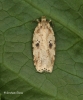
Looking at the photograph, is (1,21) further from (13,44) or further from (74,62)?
(74,62)

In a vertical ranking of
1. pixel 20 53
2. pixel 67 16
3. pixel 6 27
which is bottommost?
pixel 20 53

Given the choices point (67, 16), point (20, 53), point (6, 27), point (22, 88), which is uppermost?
point (67, 16)

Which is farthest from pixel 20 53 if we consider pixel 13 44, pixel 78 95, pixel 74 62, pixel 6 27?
pixel 78 95

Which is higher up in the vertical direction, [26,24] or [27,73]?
[26,24]

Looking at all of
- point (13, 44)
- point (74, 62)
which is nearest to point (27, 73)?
point (13, 44)

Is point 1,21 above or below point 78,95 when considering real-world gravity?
above

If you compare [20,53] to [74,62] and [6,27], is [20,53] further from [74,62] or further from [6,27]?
[74,62]
